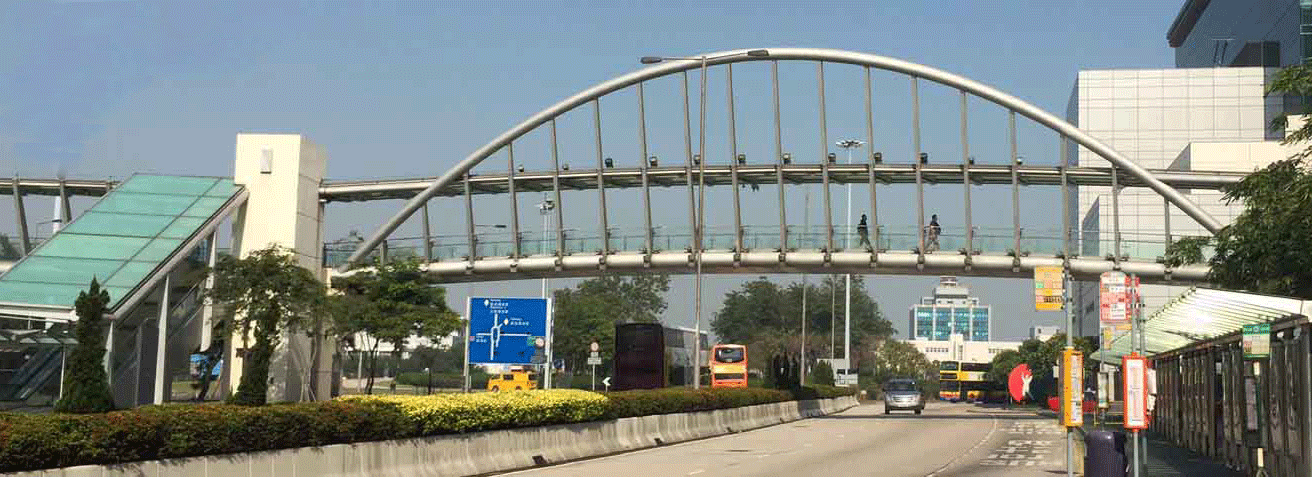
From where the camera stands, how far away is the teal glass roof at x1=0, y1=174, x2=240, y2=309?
141 ft

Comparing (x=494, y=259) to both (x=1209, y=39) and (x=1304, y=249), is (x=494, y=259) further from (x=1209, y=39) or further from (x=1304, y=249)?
(x=1209, y=39)

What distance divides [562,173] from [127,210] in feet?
60.5

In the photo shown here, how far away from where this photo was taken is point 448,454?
83.3 ft

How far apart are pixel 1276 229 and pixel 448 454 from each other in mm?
18580

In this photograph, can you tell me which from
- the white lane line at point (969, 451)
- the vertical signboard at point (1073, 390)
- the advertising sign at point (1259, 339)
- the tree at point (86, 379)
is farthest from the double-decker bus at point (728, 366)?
the advertising sign at point (1259, 339)

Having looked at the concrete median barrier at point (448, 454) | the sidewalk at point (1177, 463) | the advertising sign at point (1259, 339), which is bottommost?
the sidewalk at point (1177, 463)

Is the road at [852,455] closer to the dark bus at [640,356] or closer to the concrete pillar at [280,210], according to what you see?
the dark bus at [640,356]

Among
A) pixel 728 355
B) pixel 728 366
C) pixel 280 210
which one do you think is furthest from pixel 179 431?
pixel 728 355

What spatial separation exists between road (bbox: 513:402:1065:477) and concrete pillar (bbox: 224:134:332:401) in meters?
18.5

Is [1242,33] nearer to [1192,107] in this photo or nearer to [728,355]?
[1192,107]

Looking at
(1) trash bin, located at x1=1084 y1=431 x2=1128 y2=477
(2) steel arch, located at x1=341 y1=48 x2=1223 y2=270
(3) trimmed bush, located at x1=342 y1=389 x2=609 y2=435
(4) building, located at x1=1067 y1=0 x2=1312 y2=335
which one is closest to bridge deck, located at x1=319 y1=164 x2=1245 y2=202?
(2) steel arch, located at x1=341 y1=48 x2=1223 y2=270

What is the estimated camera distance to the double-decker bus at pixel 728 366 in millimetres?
80812

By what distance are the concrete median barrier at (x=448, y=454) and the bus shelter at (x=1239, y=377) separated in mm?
11599

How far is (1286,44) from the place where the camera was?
101875 millimetres
